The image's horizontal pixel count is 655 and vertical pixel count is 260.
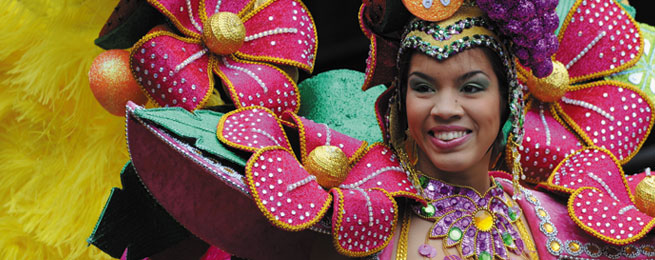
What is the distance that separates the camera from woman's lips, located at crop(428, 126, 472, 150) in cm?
160

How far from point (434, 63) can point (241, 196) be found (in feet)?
1.40

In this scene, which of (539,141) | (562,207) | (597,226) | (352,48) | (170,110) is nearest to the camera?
(170,110)

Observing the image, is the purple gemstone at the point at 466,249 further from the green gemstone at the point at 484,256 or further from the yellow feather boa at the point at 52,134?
the yellow feather boa at the point at 52,134

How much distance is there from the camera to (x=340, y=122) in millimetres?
1924

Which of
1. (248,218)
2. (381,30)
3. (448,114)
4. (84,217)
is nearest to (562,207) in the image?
(448,114)

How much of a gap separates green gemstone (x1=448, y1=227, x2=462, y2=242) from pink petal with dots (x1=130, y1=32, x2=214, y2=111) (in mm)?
539

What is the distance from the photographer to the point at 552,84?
6.39 feet

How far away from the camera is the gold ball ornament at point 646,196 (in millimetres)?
1726

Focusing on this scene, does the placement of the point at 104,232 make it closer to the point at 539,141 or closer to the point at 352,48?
the point at 539,141

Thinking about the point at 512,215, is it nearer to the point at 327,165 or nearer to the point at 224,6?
the point at 327,165

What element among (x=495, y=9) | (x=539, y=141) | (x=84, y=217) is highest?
(x=495, y=9)

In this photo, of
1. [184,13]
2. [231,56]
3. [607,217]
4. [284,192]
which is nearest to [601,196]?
[607,217]

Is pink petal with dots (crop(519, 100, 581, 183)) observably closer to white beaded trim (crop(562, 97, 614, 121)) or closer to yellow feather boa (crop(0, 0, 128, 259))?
white beaded trim (crop(562, 97, 614, 121))

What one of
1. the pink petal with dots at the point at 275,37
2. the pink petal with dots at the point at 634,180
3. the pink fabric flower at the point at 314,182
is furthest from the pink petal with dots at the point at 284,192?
the pink petal with dots at the point at 634,180
